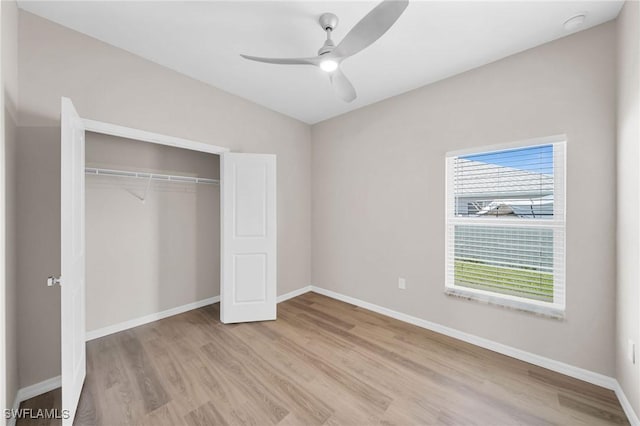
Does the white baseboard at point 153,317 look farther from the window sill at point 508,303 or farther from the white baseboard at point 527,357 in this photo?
the window sill at point 508,303

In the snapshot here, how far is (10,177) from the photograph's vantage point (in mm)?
1630

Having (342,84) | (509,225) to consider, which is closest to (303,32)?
(342,84)

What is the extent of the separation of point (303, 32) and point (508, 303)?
2924 millimetres

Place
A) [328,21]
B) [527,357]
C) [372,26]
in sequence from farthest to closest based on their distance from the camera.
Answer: [527,357] → [328,21] → [372,26]

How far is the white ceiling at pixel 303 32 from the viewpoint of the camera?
1783 mm

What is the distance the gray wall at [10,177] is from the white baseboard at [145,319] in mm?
893

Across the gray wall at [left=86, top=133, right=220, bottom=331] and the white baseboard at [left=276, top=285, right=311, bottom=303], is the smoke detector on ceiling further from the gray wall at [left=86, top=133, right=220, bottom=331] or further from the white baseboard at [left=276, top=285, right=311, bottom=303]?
the white baseboard at [left=276, top=285, right=311, bottom=303]

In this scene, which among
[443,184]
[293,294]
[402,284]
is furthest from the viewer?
[293,294]

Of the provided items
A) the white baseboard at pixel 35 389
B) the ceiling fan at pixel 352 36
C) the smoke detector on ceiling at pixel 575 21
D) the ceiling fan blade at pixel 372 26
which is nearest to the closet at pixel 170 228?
the white baseboard at pixel 35 389

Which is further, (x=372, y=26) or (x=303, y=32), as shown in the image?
(x=303, y=32)

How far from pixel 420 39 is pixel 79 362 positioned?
3542mm

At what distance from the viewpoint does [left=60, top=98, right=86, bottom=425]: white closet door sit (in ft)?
4.71

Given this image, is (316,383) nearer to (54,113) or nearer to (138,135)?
(138,135)

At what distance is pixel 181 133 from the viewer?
2.67m
